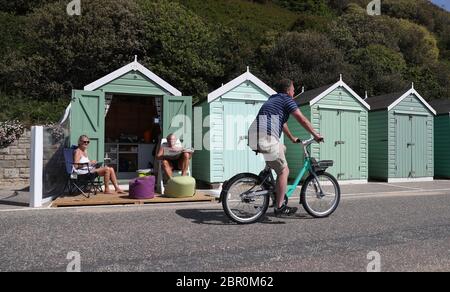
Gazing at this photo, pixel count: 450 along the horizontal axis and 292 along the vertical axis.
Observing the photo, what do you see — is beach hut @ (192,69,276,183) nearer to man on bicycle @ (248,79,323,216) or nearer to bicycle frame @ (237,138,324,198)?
bicycle frame @ (237,138,324,198)

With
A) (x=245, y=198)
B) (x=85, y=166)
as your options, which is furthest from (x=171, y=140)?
(x=245, y=198)

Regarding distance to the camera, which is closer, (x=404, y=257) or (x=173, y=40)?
(x=404, y=257)

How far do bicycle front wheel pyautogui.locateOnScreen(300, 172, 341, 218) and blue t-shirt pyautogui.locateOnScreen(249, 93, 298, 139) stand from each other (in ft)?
2.90

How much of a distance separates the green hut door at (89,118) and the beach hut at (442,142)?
10.5 m

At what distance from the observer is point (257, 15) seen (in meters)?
39.7

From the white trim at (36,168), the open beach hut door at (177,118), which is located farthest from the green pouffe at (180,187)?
the white trim at (36,168)

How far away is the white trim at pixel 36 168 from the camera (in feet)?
21.4

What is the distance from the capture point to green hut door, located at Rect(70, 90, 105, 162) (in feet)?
27.9

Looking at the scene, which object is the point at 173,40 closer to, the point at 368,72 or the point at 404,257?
the point at 368,72

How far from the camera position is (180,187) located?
7234 millimetres

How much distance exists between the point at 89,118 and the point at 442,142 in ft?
35.7

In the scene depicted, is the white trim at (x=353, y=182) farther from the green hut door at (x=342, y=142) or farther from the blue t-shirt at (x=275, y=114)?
the blue t-shirt at (x=275, y=114)
